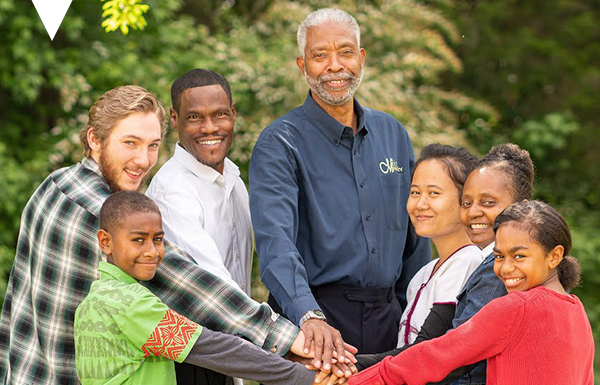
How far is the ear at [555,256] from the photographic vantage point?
2832mm

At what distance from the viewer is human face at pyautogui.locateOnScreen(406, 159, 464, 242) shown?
11.1 feet

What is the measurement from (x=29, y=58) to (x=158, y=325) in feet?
19.6

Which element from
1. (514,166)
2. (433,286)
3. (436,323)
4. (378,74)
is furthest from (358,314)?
(378,74)

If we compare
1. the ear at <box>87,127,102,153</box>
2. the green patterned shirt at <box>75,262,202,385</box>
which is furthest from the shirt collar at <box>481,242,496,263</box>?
the ear at <box>87,127,102,153</box>

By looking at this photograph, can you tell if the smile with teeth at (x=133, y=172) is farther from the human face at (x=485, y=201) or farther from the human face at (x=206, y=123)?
the human face at (x=485, y=201)

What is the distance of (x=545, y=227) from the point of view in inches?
111

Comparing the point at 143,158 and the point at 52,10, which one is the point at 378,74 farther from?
the point at 143,158

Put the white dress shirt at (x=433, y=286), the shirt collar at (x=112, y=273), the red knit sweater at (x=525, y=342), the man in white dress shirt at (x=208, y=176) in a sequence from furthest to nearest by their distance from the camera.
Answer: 1. the man in white dress shirt at (x=208, y=176)
2. the white dress shirt at (x=433, y=286)
3. the shirt collar at (x=112, y=273)
4. the red knit sweater at (x=525, y=342)

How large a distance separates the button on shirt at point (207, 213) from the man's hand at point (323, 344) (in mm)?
360

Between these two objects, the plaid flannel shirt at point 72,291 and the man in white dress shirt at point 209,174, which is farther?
the man in white dress shirt at point 209,174

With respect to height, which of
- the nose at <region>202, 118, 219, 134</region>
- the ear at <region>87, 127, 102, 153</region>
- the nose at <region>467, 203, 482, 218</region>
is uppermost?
the nose at <region>202, 118, 219, 134</region>

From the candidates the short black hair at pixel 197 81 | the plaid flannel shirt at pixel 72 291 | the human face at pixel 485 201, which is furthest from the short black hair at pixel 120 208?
the human face at pixel 485 201

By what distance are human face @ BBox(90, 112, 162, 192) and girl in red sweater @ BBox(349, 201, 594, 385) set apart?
1230 millimetres

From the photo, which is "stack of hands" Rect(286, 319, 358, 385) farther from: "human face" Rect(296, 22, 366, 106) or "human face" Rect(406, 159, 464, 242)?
"human face" Rect(296, 22, 366, 106)
